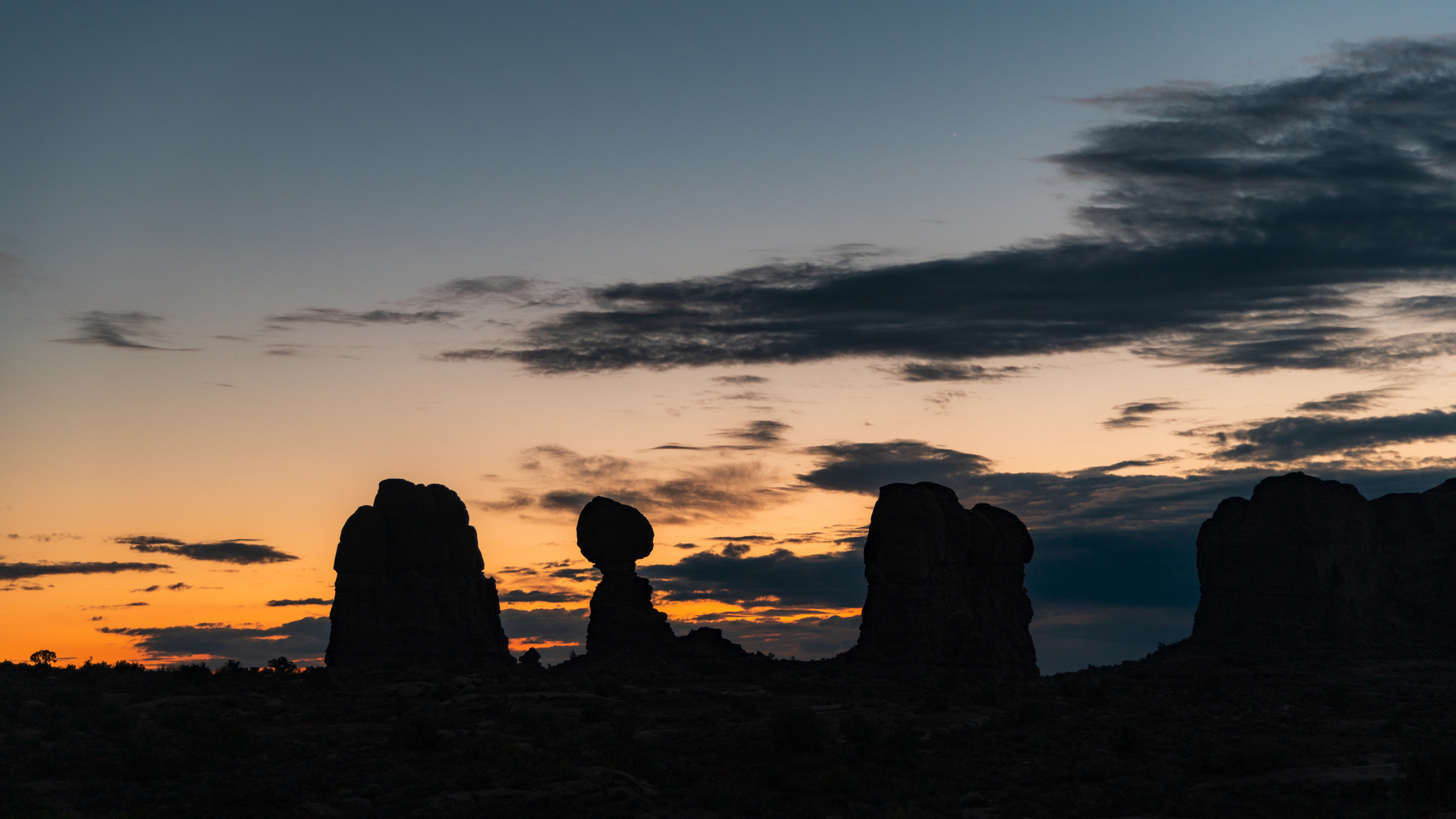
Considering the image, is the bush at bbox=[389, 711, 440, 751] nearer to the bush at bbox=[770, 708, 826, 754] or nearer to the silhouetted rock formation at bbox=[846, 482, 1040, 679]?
the bush at bbox=[770, 708, 826, 754]

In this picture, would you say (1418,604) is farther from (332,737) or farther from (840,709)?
(332,737)

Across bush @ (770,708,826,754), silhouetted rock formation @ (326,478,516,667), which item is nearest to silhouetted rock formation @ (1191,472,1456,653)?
silhouetted rock formation @ (326,478,516,667)

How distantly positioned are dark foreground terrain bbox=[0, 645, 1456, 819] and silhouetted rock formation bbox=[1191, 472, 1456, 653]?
191ft

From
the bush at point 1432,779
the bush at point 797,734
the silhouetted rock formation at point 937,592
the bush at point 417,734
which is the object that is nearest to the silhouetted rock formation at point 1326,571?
the silhouetted rock formation at point 937,592

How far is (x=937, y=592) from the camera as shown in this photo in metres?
80.7

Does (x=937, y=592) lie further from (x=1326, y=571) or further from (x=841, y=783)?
(x=1326, y=571)

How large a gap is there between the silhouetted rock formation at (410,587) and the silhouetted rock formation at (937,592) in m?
26.9

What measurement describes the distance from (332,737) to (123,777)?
22.9 feet

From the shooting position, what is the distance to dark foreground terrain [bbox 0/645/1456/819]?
106ft

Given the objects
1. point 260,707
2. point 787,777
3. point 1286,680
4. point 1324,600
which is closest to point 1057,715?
point 787,777

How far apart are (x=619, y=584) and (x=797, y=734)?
1719 inches

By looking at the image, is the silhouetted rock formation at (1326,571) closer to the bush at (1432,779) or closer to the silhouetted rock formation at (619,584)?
the silhouetted rock formation at (619,584)

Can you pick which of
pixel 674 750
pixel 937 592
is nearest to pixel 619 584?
pixel 937 592

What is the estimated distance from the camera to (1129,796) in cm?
3158
